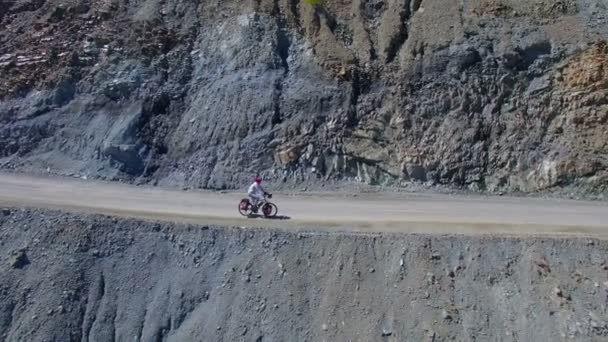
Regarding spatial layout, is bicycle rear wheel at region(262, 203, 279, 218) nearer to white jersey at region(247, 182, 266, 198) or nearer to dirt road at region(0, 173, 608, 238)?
dirt road at region(0, 173, 608, 238)

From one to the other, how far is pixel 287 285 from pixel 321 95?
9357 millimetres

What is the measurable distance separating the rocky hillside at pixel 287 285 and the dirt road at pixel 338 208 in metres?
1.03

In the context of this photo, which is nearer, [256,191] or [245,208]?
[256,191]

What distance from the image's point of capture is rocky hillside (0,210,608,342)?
1823 centimetres

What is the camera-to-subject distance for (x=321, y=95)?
2586 cm

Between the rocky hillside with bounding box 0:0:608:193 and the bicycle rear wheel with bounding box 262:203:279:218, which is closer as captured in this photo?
the bicycle rear wheel with bounding box 262:203:279:218

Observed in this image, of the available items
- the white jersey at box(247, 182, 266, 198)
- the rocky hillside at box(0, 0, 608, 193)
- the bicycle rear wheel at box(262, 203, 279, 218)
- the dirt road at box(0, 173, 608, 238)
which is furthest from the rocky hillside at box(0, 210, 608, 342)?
the rocky hillside at box(0, 0, 608, 193)

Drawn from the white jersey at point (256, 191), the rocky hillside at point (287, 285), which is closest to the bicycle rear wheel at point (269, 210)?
the white jersey at point (256, 191)

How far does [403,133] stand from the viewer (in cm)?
2512

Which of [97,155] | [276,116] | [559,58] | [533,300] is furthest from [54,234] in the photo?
[559,58]

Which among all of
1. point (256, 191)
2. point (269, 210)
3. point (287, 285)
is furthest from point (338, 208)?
point (287, 285)

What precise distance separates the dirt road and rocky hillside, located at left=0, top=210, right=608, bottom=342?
1.03 meters

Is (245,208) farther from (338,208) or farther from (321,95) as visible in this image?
(321,95)

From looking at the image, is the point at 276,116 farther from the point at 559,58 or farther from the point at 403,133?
the point at 559,58
